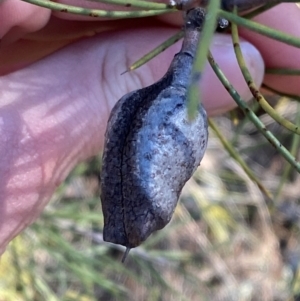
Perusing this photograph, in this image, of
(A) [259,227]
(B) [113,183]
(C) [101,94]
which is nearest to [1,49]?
(C) [101,94]

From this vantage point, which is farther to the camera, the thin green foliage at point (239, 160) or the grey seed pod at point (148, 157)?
the thin green foliage at point (239, 160)

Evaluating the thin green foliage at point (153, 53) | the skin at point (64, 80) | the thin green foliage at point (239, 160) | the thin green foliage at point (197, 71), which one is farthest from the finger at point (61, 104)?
the thin green foliage at point (197, 71)

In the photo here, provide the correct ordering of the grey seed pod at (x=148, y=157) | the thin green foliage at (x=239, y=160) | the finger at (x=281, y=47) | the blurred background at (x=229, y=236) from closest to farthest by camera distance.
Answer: the grey seed pod at (x=148, y=157) → the thin green foliage at (x=239, y=160) → the finger at (x=281, y=47) → the blurred background at (x=229, y=236)

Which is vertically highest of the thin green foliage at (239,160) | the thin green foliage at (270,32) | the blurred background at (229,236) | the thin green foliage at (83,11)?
the thin green foliage at (83,11)

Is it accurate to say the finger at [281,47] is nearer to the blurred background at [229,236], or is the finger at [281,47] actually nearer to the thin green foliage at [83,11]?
the thin green foliage at [83,11]

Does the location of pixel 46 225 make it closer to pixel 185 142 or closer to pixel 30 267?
pixel 30 267

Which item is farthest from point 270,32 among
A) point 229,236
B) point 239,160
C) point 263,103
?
point 229,236

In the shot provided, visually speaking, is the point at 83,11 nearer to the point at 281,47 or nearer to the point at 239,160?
the point at 239,160

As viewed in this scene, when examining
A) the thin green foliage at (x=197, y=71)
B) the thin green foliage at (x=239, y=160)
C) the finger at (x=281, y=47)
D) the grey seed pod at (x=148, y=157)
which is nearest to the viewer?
the thin green foliage at (x=197, y=71)
